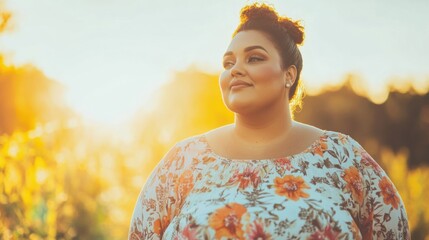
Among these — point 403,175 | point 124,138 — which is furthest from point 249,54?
point 403,175

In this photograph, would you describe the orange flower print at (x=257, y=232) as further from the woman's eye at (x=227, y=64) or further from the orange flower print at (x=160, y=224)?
the woman's eye at (x=227, y=64)

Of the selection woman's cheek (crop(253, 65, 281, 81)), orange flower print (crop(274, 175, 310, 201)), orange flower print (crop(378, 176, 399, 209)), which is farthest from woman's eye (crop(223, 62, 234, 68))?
orange flower print (crop(378, 176, 399, 209))

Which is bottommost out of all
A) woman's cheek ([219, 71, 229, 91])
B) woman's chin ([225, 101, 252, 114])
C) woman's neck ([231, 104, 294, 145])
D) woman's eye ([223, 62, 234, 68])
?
woman's neck ([231, 104, 294, 145])

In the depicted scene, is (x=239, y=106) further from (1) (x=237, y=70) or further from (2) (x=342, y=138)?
(2) (x=342, y=138)

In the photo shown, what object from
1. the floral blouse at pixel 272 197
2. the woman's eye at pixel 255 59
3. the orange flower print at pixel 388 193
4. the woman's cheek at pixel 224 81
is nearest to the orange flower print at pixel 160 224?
the floral blouse at pixel 272 197

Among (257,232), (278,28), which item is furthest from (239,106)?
(257,232)

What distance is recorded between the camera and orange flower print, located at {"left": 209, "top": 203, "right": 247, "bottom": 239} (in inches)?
81.7

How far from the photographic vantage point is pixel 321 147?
7.69 feet

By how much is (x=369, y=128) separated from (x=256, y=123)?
1424 cm

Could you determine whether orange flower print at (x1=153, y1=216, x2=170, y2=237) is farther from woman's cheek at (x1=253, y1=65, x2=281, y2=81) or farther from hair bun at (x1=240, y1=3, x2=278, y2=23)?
hair bun at (x1=240, y1=3, x2=278, y2=23)

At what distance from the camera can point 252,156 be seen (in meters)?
2.32

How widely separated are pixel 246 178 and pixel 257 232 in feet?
0.74

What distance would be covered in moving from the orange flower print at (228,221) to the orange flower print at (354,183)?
0.41m

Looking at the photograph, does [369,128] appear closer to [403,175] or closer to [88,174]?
[403,175]
